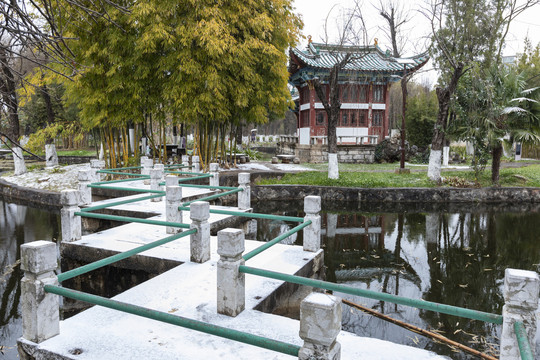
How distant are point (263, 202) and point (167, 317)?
1049 cm

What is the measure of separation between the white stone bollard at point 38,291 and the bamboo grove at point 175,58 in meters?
9.48

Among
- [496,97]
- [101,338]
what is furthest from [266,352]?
[496,97]

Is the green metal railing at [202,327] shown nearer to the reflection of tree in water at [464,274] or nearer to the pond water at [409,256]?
the pond water at [409,256]

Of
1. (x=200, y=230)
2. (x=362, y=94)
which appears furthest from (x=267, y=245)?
(x=362, y=94)

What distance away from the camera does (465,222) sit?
10.1 meters

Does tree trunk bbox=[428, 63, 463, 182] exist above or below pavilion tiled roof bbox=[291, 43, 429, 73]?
below

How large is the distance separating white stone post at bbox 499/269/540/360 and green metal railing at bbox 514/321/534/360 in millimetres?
63

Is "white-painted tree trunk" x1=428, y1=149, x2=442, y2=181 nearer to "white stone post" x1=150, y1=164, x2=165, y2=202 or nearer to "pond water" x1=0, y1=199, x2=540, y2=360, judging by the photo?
"pond water" x1=0, y1=199, x2=540, y2=360

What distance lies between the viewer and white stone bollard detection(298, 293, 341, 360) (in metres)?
1.94

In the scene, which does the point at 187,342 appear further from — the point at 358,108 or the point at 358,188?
the point at 358,108

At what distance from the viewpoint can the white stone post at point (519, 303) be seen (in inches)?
83.3

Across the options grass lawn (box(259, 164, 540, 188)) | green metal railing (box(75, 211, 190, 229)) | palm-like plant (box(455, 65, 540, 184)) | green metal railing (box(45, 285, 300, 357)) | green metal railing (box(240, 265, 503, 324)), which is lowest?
grass lawn (box(259, 164, 540, 188))

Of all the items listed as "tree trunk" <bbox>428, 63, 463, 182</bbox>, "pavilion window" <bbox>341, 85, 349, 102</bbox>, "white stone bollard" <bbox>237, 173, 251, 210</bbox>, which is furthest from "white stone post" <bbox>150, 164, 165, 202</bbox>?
"pavilion window" <bbox>341, 85, 349, 102</bbox>

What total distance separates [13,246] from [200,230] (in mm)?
6061
